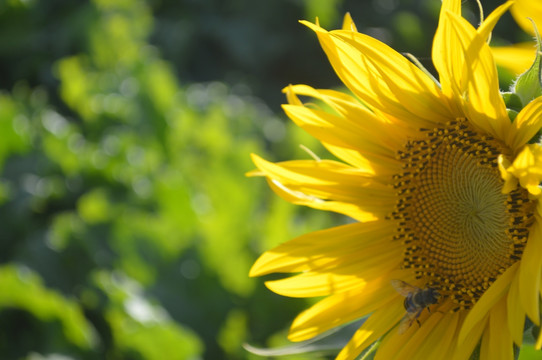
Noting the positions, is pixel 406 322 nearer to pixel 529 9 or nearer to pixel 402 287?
pixel 402 287

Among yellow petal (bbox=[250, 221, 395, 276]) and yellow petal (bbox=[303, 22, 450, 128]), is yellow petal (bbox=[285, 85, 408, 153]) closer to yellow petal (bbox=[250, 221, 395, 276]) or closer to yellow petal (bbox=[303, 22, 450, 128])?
yellow petal (bbox=[303, 22, 450, 128])

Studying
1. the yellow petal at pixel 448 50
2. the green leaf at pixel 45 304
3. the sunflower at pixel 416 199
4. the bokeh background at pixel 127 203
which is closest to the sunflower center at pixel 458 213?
the sunflower at pixel 416 199

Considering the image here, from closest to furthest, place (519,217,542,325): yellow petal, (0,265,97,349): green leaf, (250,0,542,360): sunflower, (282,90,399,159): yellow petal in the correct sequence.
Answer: (519,217,542,325): yellow petal
(250,0,542,360): sunflower
(282,90,399,159): yellow petal
(0,265,97,349): green leaf

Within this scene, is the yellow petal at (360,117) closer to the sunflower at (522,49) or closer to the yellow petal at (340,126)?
the yellow petal at (340,126)

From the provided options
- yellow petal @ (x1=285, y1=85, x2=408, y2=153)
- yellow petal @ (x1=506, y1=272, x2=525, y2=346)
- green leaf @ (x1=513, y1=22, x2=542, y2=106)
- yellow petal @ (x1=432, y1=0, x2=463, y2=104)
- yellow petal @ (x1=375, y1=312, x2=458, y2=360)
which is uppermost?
yellow petal @ (x1=285, y1=85, x2=408, y2=153)

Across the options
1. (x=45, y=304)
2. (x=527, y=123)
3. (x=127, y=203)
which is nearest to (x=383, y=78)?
(x=527, y=123)

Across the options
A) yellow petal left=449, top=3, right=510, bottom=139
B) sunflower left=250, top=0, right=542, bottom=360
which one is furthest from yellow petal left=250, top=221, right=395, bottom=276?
yellow petal left=449, top=3, right=510, bottom=139

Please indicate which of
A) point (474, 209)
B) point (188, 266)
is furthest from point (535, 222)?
point (188, 266)
